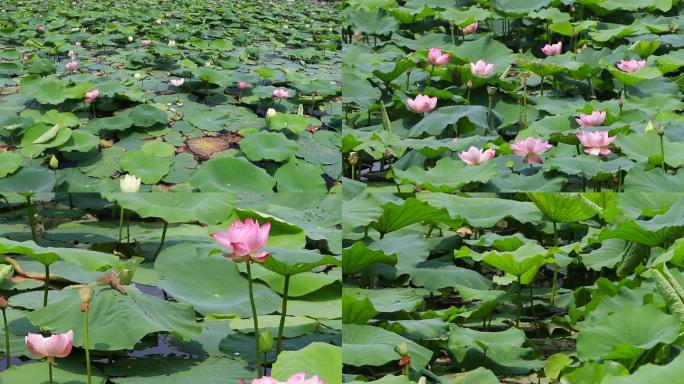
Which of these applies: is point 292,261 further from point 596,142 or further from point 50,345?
point 596,142

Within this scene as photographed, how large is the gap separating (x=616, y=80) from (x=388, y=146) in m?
0.99

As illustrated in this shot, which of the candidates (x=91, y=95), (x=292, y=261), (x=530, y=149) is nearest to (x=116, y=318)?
(x=292, y=261)

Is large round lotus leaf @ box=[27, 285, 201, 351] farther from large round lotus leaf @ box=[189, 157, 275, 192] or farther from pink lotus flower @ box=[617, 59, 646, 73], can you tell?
pink lotus flower @ box=[617, 59, 646, 73]

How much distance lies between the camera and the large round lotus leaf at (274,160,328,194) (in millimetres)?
2252

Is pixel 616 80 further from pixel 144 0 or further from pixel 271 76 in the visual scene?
pixel 144 0

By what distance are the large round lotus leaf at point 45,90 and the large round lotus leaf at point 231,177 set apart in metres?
1.20

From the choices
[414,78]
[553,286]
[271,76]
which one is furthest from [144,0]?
[553,286]

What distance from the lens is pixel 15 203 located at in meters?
1.68

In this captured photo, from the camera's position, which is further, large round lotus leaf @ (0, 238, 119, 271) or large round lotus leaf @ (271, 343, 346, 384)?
large round lotus leaf @ (0, 238, 119, 271)

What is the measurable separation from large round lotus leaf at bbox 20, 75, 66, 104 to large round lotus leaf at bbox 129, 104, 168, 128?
0.37m

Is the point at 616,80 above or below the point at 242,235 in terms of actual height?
below

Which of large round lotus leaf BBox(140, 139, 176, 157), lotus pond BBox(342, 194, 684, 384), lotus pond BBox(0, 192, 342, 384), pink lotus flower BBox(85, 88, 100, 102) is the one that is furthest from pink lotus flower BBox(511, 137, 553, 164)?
pink lotus flower BBox(85, 88, 100, 102)

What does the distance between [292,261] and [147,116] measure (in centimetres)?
206

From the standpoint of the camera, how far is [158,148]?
2.74 meters
